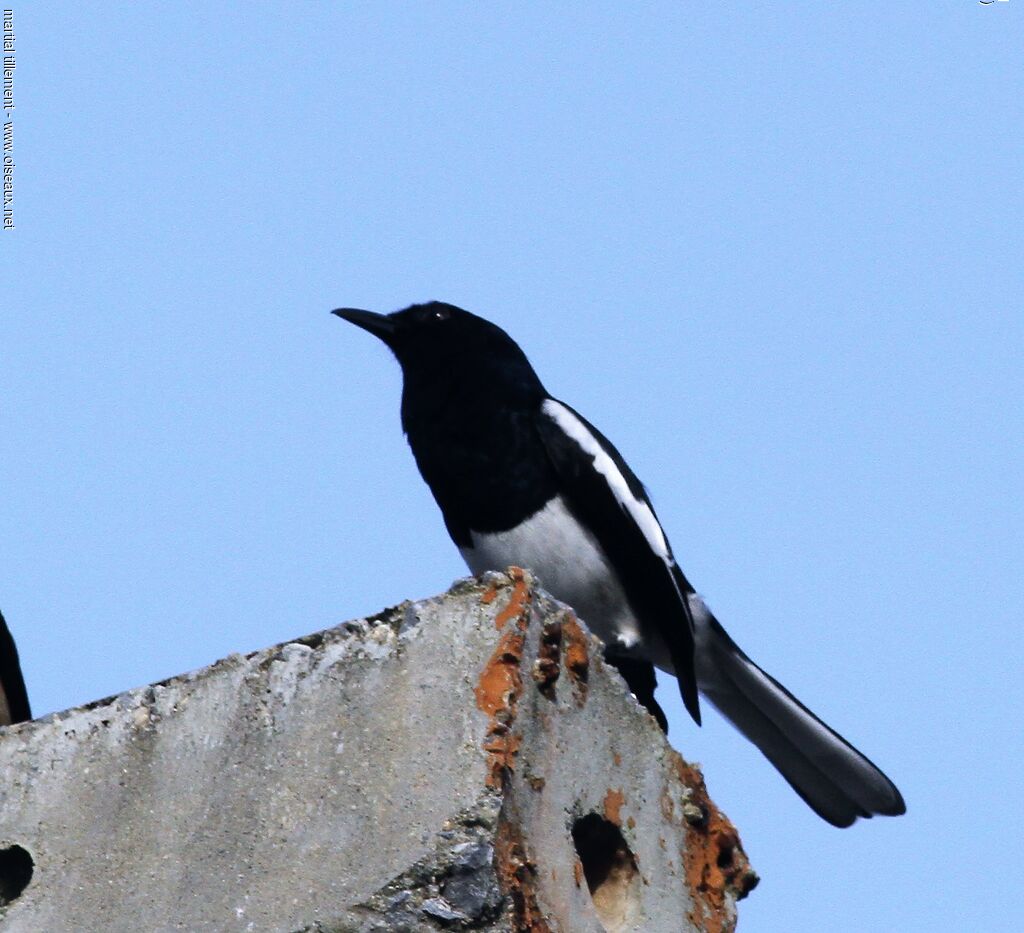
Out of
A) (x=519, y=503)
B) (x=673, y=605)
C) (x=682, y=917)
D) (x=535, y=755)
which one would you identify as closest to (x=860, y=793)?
(x=673, y=605)

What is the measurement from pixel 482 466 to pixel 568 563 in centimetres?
50

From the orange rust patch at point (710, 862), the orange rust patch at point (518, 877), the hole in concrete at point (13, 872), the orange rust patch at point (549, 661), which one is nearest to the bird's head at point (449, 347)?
A: the orange rust patch at point (710, 862)

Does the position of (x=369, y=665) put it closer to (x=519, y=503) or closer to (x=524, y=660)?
(x=524, y=660)

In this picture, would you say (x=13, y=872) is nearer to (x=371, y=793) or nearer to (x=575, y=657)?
(x=371, y=793)

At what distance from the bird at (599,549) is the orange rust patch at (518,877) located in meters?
2.37

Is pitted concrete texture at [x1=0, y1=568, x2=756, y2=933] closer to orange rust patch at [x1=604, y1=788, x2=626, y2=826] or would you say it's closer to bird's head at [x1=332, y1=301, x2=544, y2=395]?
orange rust patch at [x1=604, y1=788, x2=626, y2=826]

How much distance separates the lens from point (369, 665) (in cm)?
439

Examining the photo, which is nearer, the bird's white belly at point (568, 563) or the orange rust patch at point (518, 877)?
the orange rust patch at point (518, 877)

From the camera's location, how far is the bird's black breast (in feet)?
22.2

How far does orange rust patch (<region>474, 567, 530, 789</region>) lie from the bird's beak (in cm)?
335

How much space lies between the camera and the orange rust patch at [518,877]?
4090mm

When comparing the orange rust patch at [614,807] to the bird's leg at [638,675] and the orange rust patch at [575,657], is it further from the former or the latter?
the bird's leg at [638,675]

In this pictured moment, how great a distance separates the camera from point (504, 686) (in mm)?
4289

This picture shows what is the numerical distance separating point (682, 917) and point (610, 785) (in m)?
0.43
